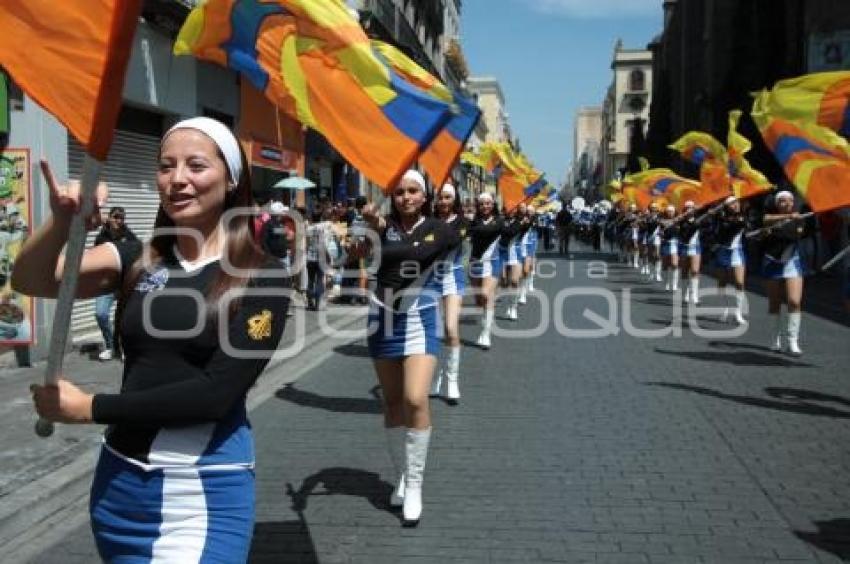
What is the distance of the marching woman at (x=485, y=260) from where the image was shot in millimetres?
12039

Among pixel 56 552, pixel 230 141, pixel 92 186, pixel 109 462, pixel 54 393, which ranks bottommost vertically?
pixel 56 552

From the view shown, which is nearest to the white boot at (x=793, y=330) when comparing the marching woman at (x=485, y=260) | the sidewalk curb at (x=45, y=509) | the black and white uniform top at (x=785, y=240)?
the black and white uniform top at (x=785, y=240)

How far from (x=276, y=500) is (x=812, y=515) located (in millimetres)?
3004

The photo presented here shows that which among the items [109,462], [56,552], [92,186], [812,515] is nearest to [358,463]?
[56,552]

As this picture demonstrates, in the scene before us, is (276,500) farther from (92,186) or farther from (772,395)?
(772,395)

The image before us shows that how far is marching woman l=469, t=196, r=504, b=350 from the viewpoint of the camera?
12039 millimetres

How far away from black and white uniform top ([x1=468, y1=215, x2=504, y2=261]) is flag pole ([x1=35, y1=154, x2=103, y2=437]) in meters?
10.1

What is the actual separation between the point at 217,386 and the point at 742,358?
964 centimetres

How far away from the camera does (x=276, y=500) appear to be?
5504 millimetres

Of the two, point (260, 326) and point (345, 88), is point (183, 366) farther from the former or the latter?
point (345, 88)

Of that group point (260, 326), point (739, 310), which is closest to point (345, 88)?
point (260, 326)

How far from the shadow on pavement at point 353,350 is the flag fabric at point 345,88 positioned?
19.9 ft

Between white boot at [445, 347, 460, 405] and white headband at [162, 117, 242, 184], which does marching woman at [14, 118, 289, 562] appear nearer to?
white headband at [162, 117, 242, 184]

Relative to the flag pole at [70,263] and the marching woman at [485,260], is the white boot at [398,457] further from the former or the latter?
the marching woman at [485,260]
